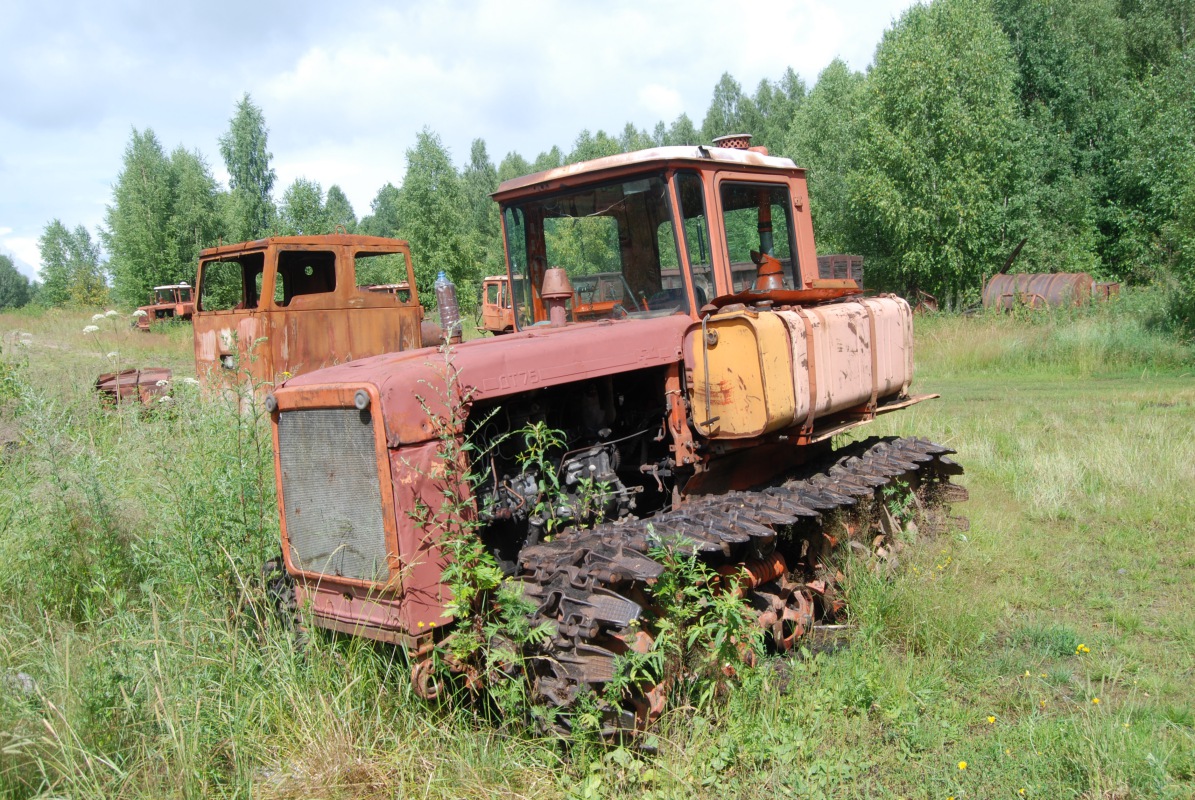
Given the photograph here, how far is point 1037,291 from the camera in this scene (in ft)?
72.1

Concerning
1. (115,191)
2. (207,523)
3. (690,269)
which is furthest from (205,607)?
(115,191)

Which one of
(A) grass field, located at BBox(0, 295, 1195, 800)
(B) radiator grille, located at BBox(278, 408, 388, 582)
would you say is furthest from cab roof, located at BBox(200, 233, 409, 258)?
(B) radiator grille, located at BBox(278, 408, 388, 582)

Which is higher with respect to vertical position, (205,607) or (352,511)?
(352,511)

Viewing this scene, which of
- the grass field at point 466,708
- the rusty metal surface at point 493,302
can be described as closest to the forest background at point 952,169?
the rusty metal surface at point 493,302

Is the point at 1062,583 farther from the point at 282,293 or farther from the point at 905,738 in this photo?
the point at 282,293

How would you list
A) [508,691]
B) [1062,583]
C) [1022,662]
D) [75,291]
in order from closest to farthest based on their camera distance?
1. [508,691]
2. [1022,662]
3. [1062,583]
4. [75,291]

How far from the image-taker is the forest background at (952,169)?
961 inches

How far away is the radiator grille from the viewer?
12.4 ft

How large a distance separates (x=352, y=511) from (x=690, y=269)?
96.8 inches

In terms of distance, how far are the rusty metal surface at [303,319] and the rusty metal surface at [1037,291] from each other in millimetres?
15112

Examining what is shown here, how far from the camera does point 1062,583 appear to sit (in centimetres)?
577

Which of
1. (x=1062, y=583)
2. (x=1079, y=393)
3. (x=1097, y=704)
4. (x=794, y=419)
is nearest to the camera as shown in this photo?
(x=1097, y=704)

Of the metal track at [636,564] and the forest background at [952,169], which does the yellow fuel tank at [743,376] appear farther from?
the forest background at [952,169]

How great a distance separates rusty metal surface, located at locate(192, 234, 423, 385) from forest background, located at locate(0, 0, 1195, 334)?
9442mm
